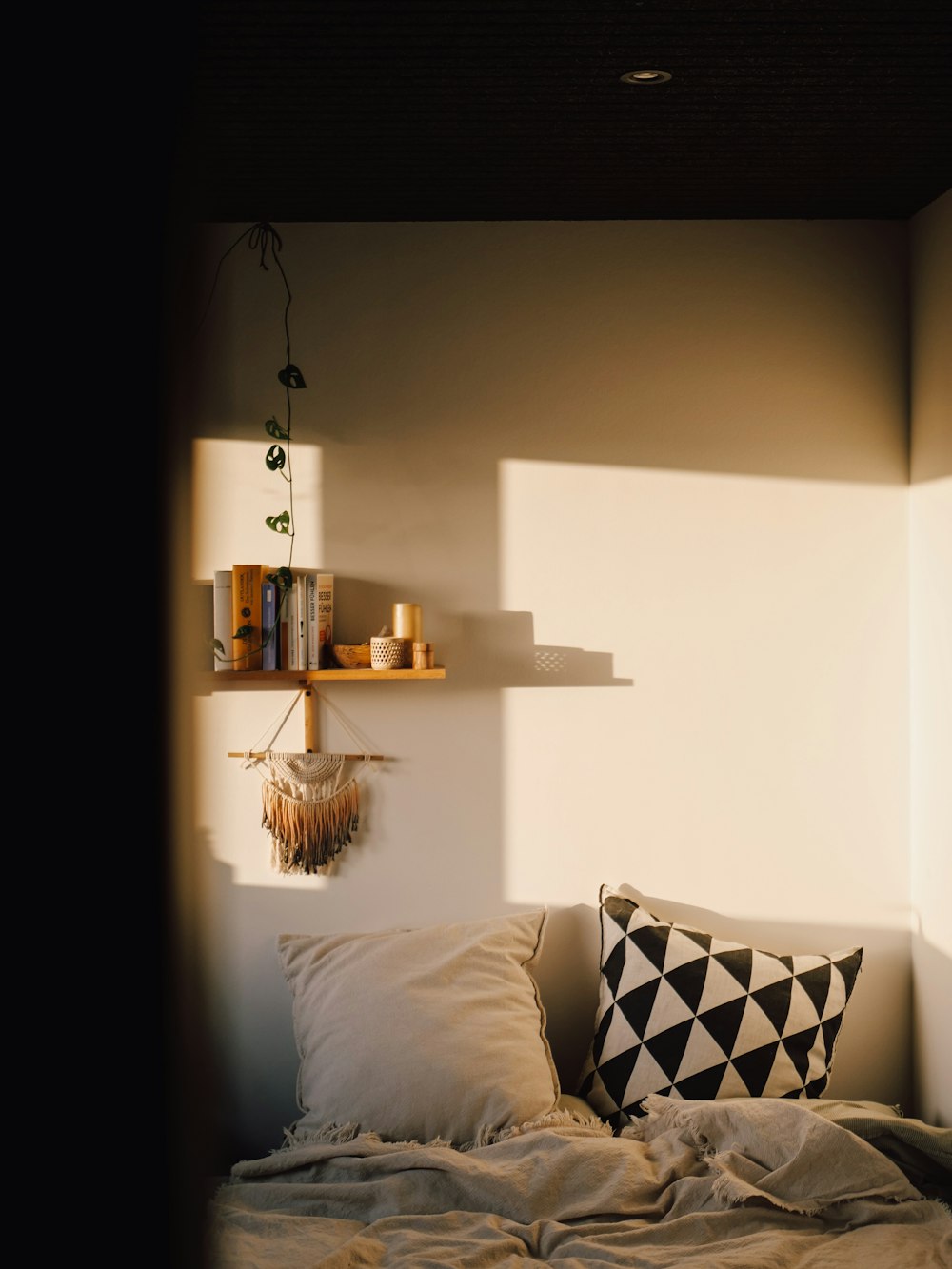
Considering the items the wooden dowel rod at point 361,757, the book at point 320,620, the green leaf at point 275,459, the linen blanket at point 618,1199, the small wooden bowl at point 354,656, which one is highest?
the green leaf at point 275,459

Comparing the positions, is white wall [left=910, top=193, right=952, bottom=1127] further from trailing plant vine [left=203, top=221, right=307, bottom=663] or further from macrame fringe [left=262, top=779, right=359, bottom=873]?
trailing plant vine [left=203, top=221, right=307, bottom=663]

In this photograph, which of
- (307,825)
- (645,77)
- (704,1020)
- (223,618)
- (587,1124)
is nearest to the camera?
(645,77)

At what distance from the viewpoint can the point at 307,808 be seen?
2697mm

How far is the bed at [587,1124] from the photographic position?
6.39 feet

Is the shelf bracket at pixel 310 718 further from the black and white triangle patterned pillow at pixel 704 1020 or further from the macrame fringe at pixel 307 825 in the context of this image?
the black and white triangle patterned pillow at pixel 704 1020

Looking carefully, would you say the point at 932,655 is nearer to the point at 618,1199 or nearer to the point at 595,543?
the point at 595,543

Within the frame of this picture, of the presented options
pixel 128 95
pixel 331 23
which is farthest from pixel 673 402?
pixel 128 95

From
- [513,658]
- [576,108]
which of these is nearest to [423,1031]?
[513,658]

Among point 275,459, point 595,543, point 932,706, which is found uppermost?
point 275,459

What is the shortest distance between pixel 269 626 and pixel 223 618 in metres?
0.11

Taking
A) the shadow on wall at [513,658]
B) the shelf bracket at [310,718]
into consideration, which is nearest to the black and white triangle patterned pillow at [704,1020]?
the shadow on wall at [513,658]

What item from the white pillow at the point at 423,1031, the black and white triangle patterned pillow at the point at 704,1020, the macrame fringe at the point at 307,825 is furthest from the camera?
the macrame fringe at the point at 307,825

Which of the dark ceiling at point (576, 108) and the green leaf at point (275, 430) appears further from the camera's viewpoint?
the green leaf at point (275, 430)

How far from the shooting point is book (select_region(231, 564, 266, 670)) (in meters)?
2.58
